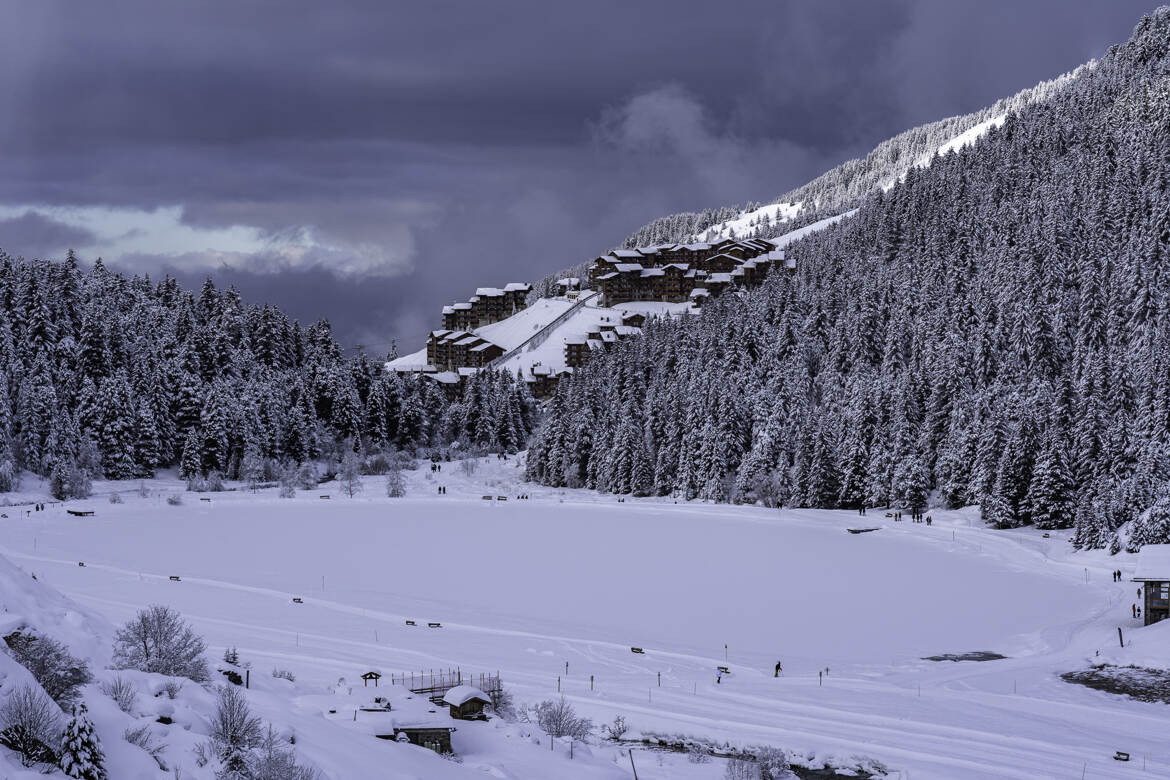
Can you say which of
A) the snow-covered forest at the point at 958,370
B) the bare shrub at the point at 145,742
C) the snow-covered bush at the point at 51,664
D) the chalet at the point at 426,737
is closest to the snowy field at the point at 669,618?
the chalet at the point at 426,737

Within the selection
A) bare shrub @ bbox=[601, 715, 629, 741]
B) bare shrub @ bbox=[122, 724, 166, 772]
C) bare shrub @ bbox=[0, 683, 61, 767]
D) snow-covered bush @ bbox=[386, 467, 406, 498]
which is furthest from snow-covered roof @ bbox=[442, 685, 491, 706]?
A: snow-covered bush @ bbox=[386, 467, 406, 498]

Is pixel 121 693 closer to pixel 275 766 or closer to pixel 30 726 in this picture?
pixel 30 726

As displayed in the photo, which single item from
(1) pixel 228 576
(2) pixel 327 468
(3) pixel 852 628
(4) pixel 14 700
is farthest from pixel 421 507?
(4) pixel 14 700

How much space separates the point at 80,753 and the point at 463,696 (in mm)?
15854

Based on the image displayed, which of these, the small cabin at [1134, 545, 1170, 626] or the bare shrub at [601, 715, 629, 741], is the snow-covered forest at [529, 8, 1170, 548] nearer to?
the small cabin at [1134, 545, 1170, 626]

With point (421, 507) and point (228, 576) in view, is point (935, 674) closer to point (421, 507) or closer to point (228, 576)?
point (228, 576)

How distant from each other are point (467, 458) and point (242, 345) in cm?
3363

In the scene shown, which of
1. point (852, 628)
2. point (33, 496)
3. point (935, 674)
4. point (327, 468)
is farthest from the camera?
point (327, 468)

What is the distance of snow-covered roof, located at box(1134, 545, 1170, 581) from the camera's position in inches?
1800

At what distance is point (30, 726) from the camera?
50.8 ft

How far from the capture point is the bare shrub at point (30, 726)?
597 inches

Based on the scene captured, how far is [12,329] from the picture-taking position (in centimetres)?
10912

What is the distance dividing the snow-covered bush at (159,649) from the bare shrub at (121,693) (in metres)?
3.50

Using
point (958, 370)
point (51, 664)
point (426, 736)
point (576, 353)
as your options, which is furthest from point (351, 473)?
point (51, 664)
